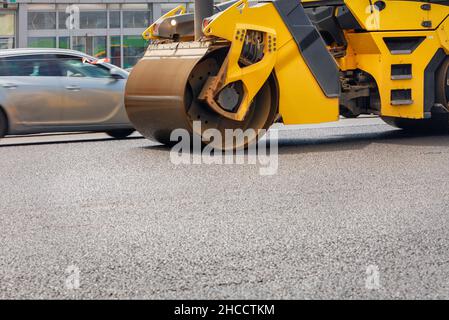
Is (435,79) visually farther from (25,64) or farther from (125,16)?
(125,16)

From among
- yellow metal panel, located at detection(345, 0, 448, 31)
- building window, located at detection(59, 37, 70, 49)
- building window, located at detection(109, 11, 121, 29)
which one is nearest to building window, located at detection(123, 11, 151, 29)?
building window, located at detection(109, 11, 121, 29)

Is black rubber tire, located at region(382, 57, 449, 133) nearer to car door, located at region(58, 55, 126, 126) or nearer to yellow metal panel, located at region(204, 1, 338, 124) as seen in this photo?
yellow metal panel, located at region(204, 1, 338, 124)

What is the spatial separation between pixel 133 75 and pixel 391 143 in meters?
3.19

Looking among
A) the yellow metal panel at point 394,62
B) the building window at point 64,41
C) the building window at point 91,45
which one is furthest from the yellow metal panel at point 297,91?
the building window at point 64,41

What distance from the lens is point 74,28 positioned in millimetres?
41188

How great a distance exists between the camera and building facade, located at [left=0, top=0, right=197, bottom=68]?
41.1 m

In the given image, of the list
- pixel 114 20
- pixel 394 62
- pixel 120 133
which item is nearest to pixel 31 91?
pixel 120 133

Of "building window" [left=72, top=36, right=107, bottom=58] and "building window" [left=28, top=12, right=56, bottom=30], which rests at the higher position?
"building window" [left=28, top=12, right=56, bottom=30]

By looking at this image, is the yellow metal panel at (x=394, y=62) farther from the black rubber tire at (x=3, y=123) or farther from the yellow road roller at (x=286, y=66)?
the black rubber tire at (x=3, y=123)

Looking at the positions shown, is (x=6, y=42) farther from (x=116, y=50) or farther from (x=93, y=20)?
(x=116, y=50)

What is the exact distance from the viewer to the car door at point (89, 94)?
41.1ft

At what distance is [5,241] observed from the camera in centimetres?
554

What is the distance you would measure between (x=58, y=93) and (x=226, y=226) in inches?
272
